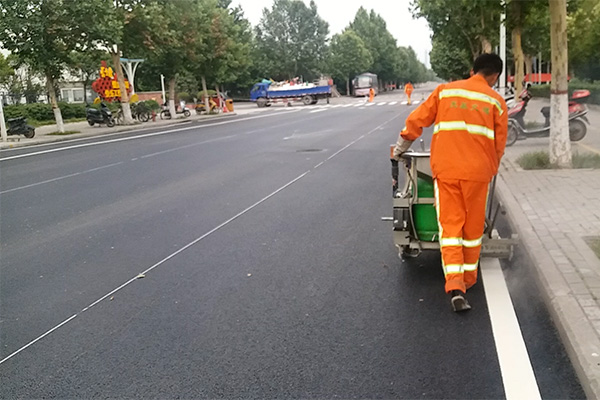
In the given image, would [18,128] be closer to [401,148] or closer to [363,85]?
[401,148]

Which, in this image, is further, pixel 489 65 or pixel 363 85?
pixel 363 85

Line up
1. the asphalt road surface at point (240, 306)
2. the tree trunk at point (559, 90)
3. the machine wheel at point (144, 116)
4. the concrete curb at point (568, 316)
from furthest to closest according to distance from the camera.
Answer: the machine wheel at point (144, 116) < the tree trunk at point (559, 90) < the asphalt road surface at point (240, 306) < the concrete curb at point (568, 316)

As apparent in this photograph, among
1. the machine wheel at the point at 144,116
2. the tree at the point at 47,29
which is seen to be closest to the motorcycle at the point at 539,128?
the tree at the point at 47,29

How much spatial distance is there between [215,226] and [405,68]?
427 ft

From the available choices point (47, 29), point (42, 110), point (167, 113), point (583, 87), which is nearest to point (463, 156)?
point (47, 29)

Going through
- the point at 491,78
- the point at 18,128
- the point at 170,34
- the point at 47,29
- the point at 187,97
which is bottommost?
the point at 18,128

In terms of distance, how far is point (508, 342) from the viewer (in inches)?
161

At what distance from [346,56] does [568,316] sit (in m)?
86.6

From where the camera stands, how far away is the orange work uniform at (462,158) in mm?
4574

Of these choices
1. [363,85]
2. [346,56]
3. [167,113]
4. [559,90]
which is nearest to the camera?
[559,90]

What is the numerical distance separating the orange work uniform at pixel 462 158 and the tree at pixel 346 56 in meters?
85.5

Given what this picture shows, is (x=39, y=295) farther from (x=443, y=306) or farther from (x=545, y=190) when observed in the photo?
(x=545, y=190)

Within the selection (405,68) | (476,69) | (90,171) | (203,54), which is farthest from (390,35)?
(476,69)

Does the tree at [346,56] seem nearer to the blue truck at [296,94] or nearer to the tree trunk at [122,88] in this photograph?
the blue truck at [296,94]
